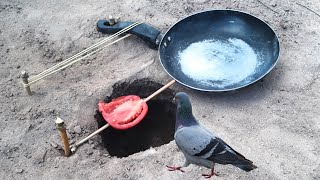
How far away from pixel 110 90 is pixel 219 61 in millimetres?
1288

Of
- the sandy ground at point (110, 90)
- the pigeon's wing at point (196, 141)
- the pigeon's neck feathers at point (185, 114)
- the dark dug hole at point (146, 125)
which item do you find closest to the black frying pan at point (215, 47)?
the sandy ground at point (110, 90)

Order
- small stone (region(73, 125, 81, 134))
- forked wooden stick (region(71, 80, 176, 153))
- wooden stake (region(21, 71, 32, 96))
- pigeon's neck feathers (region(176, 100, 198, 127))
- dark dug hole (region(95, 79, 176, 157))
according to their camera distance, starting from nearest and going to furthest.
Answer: pigeon's neck feathers (region(176, 100, 198, 127)), forked wooden stick (region(71, 80, 176, 153)), small stone (region(73, 125, 81, 134)), wooden stake (region(21, 71, 32, 96)), dark dug hole (region(95, 79, 176, 157))

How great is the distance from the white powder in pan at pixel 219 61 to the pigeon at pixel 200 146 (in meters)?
1.09

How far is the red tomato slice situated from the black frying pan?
1.69 ft

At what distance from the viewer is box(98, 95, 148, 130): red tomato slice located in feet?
13.9

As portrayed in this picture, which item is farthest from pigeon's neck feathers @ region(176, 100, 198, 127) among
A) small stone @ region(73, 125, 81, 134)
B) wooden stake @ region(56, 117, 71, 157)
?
small stone @ region(73, 125, 81, 134)

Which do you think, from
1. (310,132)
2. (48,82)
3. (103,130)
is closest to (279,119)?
(310,132)

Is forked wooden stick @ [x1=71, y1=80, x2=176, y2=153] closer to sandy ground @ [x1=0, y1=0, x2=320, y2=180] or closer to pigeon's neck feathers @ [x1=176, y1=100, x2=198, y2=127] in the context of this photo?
sandy ground @ [x1=0, y1=0, x2=320, y2=180]

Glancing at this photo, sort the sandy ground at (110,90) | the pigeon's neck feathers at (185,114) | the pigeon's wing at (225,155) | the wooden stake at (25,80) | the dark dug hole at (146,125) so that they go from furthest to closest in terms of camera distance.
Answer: the dark dug hole at (146,125) → the wooden stake at (25,80) → the sandy ground at (110,90) → the pigeon's neck feathers at (185,114) → the pigeon's wing at (225,155)

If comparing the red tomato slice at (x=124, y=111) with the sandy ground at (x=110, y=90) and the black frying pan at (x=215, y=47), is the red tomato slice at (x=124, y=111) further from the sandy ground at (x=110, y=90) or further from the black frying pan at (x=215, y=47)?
the black frying pan at (x=215, y=47)

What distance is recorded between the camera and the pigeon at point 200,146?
3330 millimetres

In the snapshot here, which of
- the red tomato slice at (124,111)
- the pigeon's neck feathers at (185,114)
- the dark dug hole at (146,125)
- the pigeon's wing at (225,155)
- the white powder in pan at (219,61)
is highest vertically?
the pigeon's neck feathers at (185,114)

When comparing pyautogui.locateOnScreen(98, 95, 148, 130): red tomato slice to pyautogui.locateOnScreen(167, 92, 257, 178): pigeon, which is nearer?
pyautogui.locateOnScreen(167, 92, 257, 178): pigeon

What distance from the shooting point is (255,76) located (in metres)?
4.60
